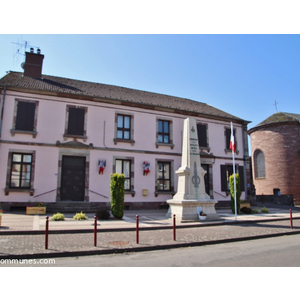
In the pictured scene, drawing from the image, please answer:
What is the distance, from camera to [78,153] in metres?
17.4

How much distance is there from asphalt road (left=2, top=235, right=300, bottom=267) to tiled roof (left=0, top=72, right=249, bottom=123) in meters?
13.7

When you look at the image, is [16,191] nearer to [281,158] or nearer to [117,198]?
[117,198]

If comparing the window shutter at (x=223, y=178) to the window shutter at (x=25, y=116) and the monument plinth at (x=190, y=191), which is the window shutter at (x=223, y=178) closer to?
the monument plinth at (x=190, y=191)

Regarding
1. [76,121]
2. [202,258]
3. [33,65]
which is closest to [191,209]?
[202,258]

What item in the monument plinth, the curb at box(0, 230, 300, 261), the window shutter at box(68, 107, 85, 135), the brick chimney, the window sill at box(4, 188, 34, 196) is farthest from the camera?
the brick chimney

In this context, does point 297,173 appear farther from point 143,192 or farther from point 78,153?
point 78,153

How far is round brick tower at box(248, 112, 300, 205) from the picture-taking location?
27.1 m

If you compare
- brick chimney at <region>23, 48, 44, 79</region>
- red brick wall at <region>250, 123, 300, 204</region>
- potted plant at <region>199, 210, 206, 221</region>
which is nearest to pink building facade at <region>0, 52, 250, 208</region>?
brick chimney at <region>23, 48, 44, 79</region>

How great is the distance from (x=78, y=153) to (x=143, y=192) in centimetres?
537

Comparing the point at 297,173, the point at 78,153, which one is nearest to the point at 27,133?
the point at 78,153

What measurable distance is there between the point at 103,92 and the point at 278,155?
66.2 feet

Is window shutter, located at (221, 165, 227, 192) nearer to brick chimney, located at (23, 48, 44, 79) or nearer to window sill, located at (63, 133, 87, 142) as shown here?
window sill, located at (63, 133, 87, 142)

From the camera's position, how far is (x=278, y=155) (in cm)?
2816

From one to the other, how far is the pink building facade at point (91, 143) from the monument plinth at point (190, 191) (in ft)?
17.6
